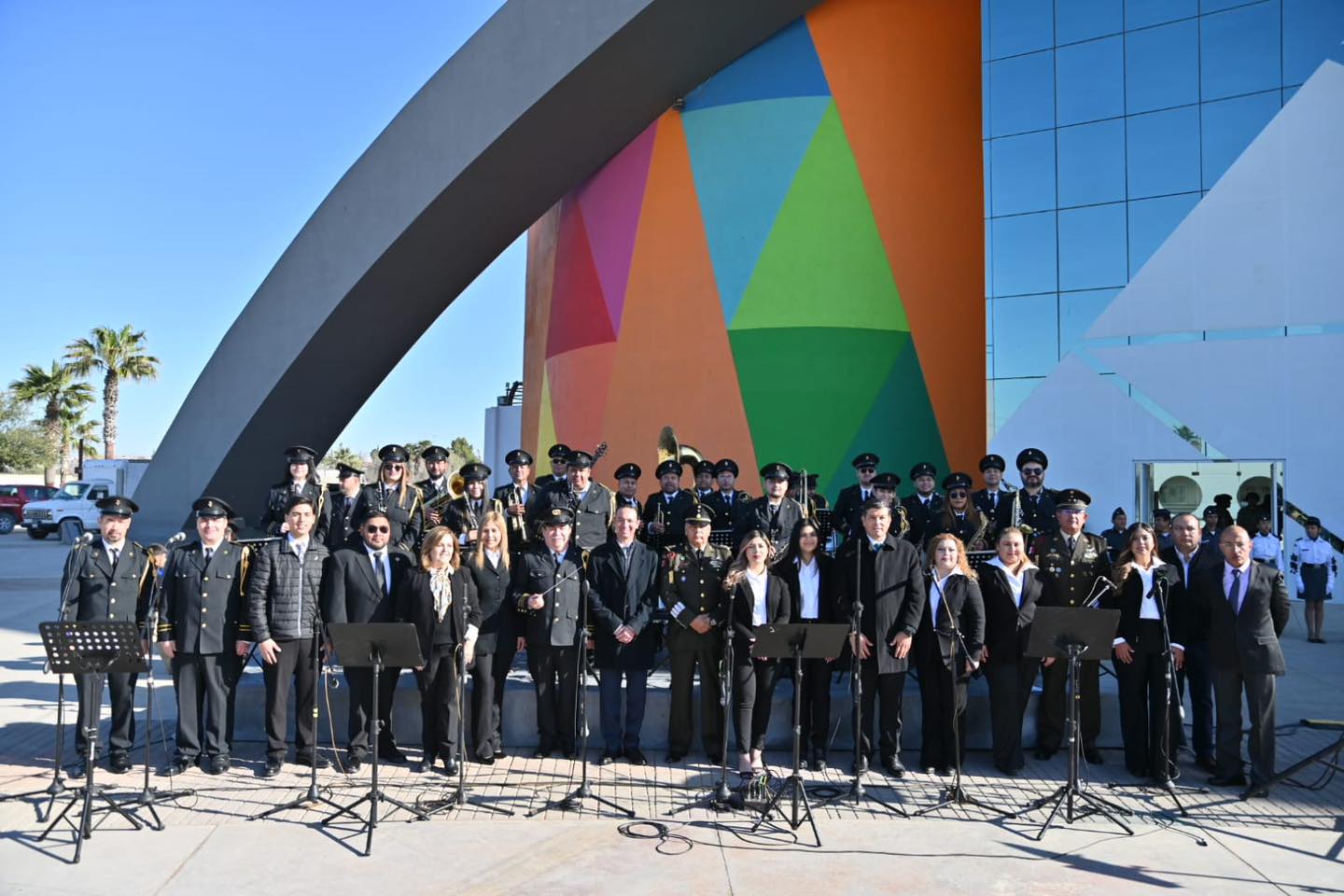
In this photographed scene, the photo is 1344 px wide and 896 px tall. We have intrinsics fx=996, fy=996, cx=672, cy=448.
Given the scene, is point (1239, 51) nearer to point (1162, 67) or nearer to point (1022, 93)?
point (1162, 67)

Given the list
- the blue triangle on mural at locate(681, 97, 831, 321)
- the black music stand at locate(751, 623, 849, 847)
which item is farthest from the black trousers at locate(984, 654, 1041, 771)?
the blue triangle on mural at locate(681, 97, 831, 321)

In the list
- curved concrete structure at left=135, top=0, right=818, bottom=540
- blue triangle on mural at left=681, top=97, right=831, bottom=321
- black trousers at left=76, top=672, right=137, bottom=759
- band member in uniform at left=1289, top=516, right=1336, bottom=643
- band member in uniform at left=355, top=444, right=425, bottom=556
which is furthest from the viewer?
blue triangle on mural at left=681, top=97, right=831, bottom=321

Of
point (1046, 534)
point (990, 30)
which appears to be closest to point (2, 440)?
point (990, 30)

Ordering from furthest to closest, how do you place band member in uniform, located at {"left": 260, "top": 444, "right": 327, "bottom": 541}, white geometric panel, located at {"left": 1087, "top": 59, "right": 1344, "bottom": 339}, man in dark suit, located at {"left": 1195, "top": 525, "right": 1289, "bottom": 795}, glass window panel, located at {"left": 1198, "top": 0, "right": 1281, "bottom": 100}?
glass window panel, located at {"left": 1198, "top": 0, "right": 1281, "bottom": 100} < white geometric panel, located at {"left": 1087, "top": 59, "right": 1344, "bottom": 339} < band member in uniform, located at {"left": 260, "top": 444, "right": 327, "bottom": 541} < man in dark suit, located at {"left": 1195, "top": 525, "right": 1289, "bottom": 795}

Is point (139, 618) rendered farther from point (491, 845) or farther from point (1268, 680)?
point (1268, 680)

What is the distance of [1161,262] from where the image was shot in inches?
591

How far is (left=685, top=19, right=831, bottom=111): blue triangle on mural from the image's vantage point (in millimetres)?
17297

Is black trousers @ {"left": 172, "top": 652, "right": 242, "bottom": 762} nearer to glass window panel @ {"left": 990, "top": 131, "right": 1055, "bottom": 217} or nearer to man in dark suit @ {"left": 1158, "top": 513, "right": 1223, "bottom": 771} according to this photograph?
man in dark suit @ {"left": 1158, "top": 513, "right": 1223, "bottom": 771}

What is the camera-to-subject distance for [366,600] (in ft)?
24.7

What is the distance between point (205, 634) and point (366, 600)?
118cm

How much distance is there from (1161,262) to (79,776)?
1498cm

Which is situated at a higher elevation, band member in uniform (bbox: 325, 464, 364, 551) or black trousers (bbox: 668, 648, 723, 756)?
band member in uniform (bbox: 325, 464, 364, 551)

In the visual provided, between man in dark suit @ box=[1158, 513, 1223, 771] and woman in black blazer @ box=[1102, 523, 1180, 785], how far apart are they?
15 centimetres

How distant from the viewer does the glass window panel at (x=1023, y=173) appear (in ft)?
51.9
